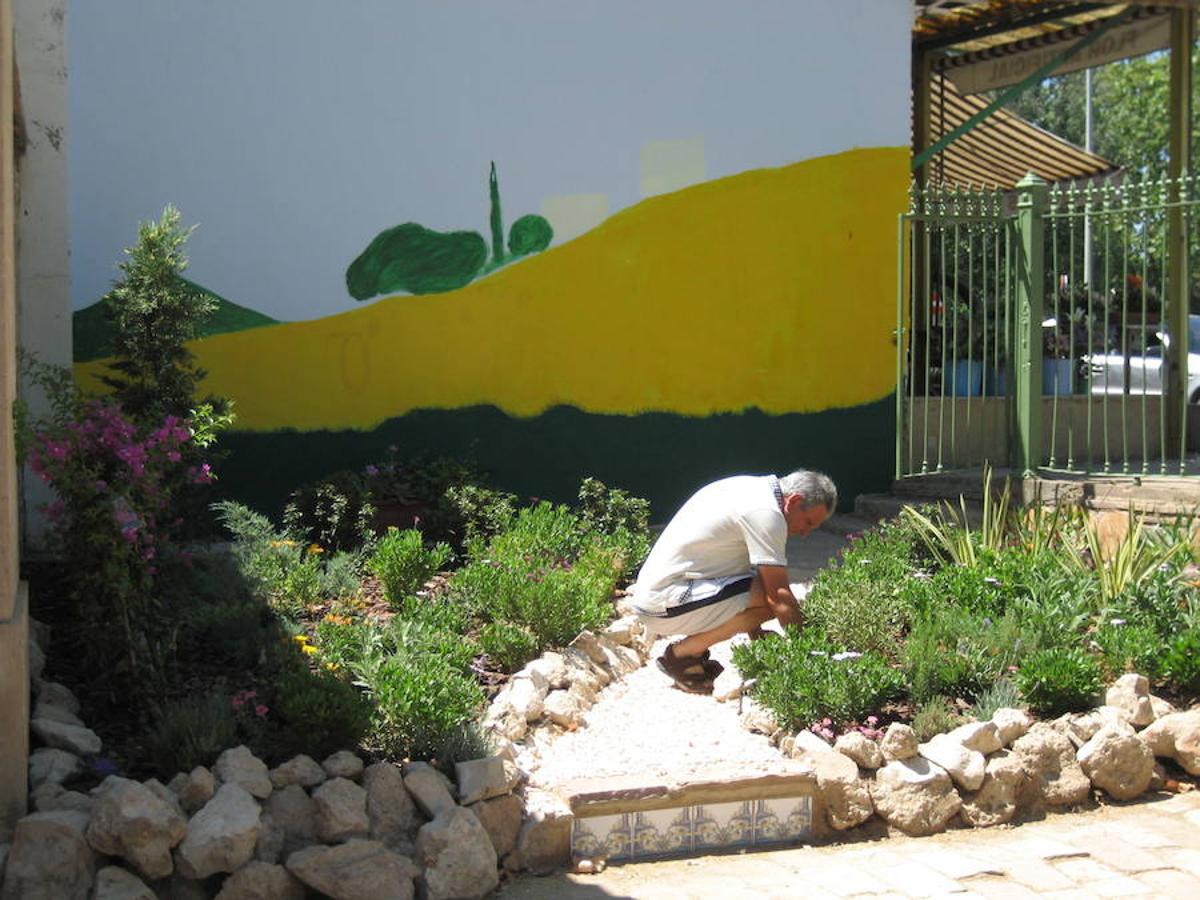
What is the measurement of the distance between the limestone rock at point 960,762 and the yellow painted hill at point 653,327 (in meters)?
4.35

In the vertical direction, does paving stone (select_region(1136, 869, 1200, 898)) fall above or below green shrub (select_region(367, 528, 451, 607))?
below

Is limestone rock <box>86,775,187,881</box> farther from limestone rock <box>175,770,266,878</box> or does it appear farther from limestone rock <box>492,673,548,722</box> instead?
limestone rock <box>492,673,548,722</box>

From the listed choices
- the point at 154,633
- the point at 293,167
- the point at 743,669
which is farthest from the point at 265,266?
the point at 743,669

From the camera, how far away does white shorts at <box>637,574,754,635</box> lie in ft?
19.0

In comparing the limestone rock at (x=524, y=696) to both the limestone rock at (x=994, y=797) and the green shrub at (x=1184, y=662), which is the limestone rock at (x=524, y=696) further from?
the green shrub at (x=1184, y=662)

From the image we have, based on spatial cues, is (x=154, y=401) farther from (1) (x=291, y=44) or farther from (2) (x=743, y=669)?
(2) (x=743, y=669)

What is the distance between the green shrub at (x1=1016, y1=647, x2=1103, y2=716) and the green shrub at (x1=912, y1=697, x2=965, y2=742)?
355 mm

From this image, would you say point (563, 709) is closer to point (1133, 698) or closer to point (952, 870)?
point (952, 870)

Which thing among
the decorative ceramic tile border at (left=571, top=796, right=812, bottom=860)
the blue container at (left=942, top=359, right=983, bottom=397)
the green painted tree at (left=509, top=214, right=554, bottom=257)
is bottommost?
the decorative ceramic tile border at (left=571, top=796, right=812, bottom=860)

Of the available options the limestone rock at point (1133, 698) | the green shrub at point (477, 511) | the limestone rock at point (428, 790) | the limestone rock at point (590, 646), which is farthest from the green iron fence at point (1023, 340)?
the limestone rock at point (428, 790)

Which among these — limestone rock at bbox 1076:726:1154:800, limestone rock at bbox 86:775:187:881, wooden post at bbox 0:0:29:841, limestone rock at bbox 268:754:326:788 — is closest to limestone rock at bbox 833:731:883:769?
limestone rock at bbox 1076:726:1154:800

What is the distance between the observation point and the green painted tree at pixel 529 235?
28.5 feet

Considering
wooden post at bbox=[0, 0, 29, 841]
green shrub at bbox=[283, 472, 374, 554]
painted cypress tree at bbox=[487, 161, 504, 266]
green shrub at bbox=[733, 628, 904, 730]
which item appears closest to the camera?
wooden post at bbox=[0, 0, 29, 841]

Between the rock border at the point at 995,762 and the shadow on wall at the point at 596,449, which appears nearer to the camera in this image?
the rock border at the point at 995,762
